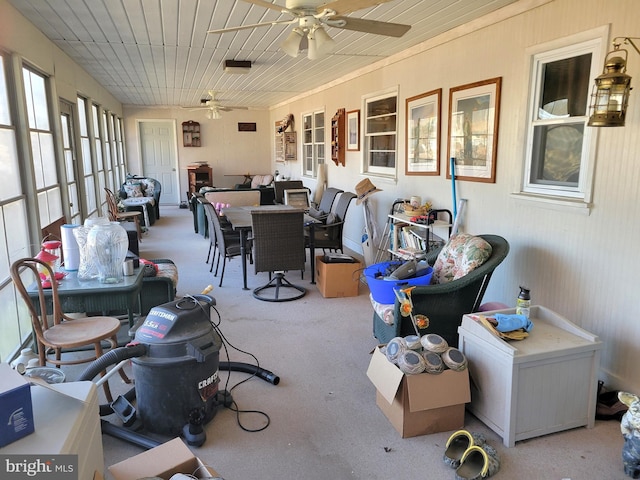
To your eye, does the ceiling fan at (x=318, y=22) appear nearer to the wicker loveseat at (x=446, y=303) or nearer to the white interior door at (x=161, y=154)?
the wicker loveseat at (x=446, y=303)

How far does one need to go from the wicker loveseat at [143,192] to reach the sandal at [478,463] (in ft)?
24.0

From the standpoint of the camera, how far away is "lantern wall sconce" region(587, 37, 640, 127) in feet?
7.61

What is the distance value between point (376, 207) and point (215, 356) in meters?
3.88

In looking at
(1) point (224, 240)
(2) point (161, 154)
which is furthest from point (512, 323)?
(2) point (161, 154)

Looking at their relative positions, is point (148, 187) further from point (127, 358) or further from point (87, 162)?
point (127, 358)

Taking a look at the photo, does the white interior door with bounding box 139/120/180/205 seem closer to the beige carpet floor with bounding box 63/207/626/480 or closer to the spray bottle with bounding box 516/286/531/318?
the beige carpet floor with bounding box 63/207/626/480

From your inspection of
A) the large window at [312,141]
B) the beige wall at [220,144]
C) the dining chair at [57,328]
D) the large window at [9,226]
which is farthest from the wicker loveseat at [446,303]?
the beige wall at [220,144]

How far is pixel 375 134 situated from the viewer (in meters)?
5.77

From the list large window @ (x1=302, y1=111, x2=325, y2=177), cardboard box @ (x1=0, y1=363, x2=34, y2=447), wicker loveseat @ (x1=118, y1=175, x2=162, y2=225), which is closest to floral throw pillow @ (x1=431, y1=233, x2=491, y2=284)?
cardboard box @ (x1=0, y1=363, x2=34, y2=447)

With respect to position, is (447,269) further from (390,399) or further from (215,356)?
(215,356)

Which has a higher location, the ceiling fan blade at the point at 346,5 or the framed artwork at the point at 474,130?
the ceiling fan blade at the point at 346,5

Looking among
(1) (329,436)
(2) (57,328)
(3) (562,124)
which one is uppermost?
(3) (562,124)

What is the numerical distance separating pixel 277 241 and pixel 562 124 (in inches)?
99.9

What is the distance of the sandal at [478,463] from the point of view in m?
2.00
